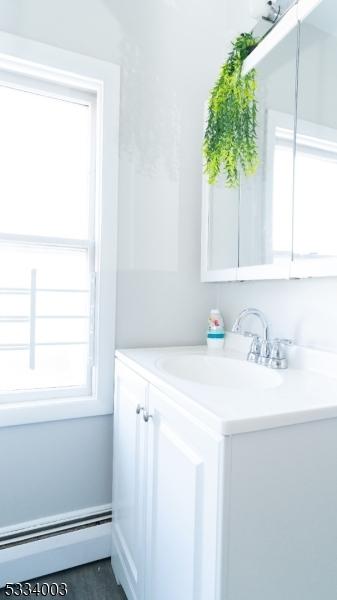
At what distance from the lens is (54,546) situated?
4.27ft

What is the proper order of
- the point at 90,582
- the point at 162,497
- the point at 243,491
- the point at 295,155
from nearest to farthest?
the point at 243,491 → the point at 162,497 → the point at 295,155 → the point at 90,582

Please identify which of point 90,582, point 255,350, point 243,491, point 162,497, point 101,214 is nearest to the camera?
point 243,491

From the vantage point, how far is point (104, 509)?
141 centimetres

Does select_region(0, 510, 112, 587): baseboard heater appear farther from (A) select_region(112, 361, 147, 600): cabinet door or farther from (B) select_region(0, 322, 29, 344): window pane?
(B) select_region(0, 322, 29, 344): window pane

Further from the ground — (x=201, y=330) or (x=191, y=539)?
(x=201, y=330)

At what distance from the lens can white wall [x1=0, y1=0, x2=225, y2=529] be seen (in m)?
1.29

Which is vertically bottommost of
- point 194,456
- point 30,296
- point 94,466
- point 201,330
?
point 94,466

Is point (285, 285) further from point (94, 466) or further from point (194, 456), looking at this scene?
point (94, 466)

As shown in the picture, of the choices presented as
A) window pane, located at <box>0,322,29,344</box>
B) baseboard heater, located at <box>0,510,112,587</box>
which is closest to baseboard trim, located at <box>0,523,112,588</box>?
baseboard heater, located at <box>0,510,112,587</box>

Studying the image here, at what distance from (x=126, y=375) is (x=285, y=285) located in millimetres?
659

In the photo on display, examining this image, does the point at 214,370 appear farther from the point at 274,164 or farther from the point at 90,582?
the point at 90,582

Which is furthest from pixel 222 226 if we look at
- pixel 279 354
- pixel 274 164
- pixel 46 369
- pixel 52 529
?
pixel 52 529

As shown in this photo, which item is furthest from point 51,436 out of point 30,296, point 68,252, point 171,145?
A: point 171,145

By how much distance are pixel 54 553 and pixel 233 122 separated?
6.02ft
